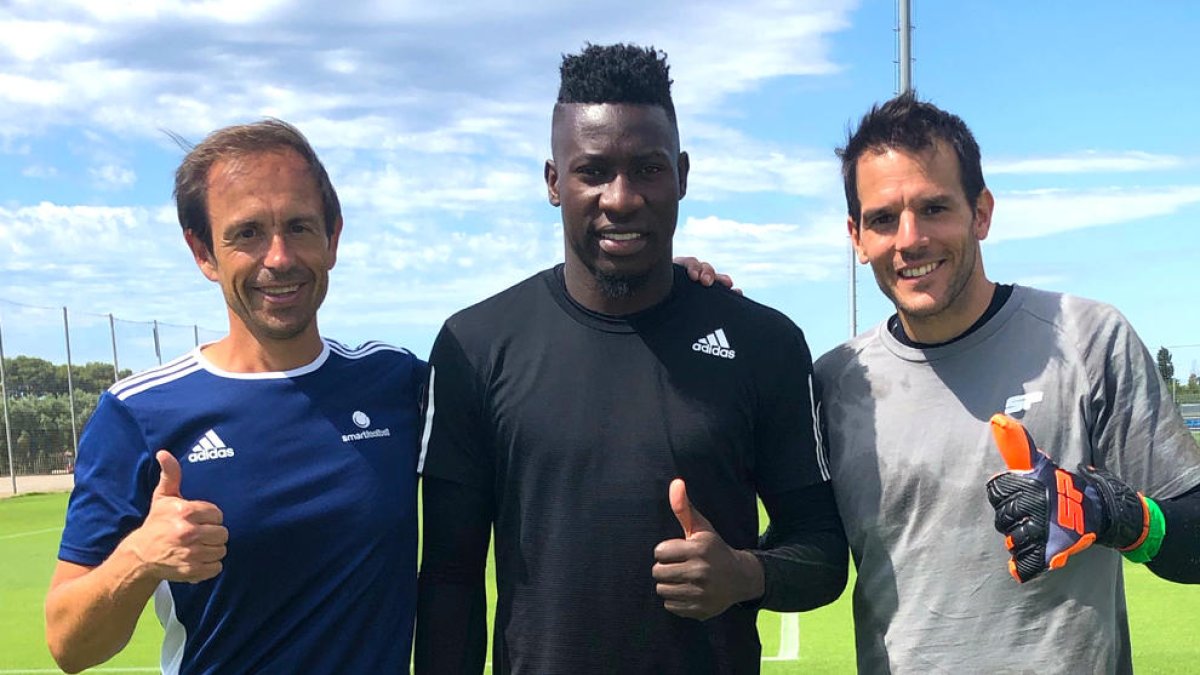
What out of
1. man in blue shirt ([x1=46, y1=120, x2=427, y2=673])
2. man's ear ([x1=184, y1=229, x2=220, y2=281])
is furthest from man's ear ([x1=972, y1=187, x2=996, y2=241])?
man's ear ([x1=184, y1=229, x2=220, y2=281])

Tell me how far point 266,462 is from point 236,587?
331 mm

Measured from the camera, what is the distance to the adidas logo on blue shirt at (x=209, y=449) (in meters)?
2.93

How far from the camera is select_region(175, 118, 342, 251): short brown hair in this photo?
3.09 m

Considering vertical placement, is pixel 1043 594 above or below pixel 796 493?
below

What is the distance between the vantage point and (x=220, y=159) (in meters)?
3.08

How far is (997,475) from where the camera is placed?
2.83 meters

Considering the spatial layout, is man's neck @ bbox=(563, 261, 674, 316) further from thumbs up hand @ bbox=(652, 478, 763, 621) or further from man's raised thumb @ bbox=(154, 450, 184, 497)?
man's raised thumb @ bbox=(154, 450, 184, 497)

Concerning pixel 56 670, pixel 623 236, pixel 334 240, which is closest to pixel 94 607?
pixel 334 240

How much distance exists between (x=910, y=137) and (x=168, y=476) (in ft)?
7.20

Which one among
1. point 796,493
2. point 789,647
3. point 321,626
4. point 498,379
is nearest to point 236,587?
point 321,626

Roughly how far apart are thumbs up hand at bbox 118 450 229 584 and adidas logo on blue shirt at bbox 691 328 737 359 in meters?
1.27

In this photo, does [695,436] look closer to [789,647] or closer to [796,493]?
[796,493]

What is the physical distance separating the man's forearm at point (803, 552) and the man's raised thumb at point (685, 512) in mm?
224

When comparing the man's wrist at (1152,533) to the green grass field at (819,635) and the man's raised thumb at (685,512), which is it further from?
the green grass field at (819,635)
